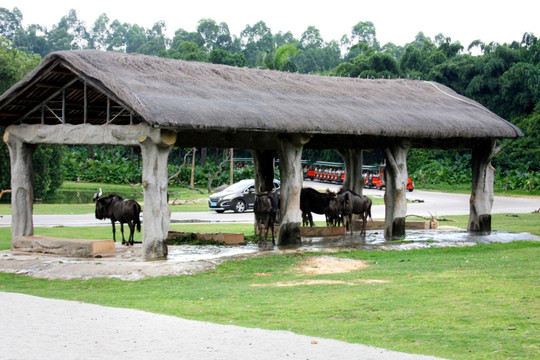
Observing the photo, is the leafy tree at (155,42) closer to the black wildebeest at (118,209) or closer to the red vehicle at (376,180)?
the red vehicle at (376,180)

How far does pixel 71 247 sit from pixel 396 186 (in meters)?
8.52

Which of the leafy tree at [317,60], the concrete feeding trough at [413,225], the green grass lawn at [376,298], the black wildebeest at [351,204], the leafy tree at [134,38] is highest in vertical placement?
the leafy tree at [134,38]

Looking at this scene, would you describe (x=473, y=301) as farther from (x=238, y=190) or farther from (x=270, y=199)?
(x=238, y=190)

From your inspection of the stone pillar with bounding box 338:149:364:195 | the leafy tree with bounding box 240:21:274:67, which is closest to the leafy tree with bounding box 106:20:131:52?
the leafy tree with bounding box 240:21:274:67

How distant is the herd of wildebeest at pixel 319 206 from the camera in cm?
1923

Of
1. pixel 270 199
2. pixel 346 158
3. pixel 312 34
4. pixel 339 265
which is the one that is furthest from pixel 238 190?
pixel 312 34

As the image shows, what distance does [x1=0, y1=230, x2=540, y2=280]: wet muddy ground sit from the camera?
1462 cm

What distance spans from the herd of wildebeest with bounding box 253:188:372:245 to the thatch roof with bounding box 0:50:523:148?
215 centimetres

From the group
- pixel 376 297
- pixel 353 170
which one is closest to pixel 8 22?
pixel 353 170

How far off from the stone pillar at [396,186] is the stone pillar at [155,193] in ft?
23.2

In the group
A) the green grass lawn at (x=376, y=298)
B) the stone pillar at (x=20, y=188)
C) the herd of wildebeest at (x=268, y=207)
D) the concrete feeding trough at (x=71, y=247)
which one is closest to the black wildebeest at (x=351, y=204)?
the herd of wildebeest at (x=268, y=207)

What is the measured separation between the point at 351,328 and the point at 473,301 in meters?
2.41

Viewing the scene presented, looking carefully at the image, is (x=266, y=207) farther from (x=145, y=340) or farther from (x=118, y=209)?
(x=145, y=340)

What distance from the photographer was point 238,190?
35281 mm
